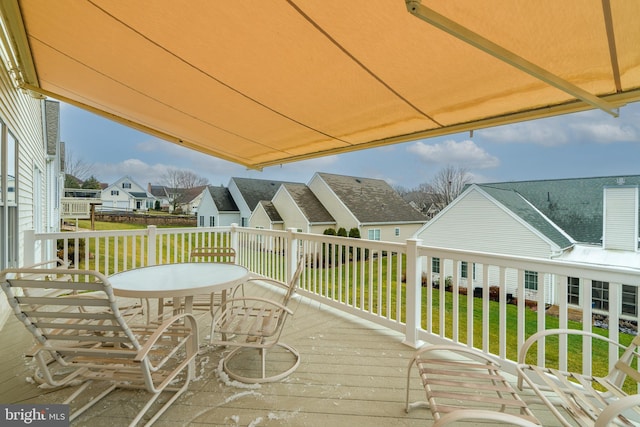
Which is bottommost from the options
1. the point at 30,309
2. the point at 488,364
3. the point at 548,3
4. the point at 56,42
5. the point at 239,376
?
the point at 239,376

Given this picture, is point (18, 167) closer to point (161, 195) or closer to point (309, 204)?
point (309, 204)

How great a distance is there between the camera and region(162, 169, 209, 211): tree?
27391mm

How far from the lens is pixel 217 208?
19.7 metres

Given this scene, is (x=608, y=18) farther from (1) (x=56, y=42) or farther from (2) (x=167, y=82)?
(1) (x=56, y=42)

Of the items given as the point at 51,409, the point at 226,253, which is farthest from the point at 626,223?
the point at 51,409

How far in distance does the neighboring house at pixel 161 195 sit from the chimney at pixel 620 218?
26979 millimetres

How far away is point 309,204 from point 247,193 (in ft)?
17.8

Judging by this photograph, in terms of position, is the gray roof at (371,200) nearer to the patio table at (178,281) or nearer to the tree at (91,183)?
the patio table at (178,281)

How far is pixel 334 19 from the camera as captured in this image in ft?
5.82

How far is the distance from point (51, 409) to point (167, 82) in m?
2.87

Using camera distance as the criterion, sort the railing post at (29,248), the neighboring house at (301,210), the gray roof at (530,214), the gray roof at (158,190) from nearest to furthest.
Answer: the railing post at (29,248) < the gray roof at (530,214) < the neighboring house at (301,210) < the gray roof at (158,190)

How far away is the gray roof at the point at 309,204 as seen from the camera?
1672 cm

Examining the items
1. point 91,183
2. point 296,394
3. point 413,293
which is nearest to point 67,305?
point 296,394

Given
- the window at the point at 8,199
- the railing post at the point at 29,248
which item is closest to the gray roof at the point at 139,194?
the window at the point at 8,199
